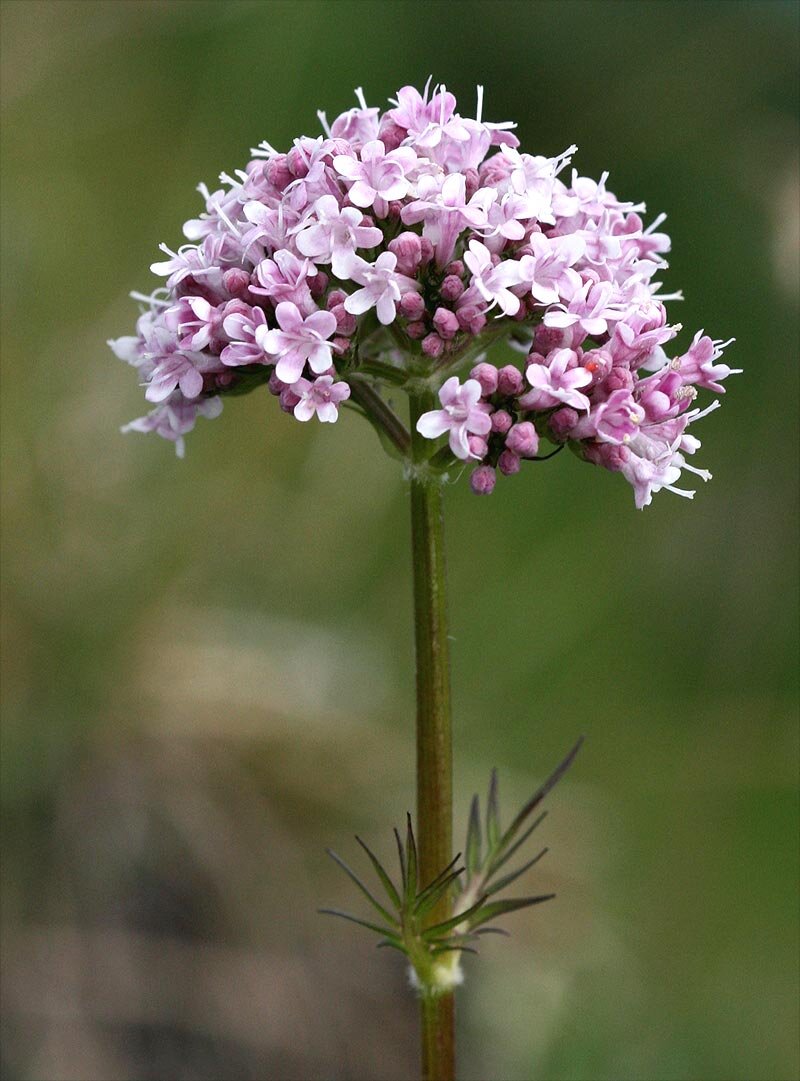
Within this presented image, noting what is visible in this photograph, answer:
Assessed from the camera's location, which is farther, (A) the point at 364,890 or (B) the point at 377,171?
(A) the point at 364,890

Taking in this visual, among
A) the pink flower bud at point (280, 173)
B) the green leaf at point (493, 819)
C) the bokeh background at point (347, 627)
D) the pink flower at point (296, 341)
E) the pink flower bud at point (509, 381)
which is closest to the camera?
the pink flower at point (296, 341)

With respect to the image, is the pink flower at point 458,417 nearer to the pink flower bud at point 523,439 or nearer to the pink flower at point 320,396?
the pink flower bud at point 523,439

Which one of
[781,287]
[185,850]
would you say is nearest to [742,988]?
[185,850]

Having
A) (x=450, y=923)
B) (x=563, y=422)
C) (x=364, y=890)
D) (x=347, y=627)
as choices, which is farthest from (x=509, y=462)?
(x=347, y=627)

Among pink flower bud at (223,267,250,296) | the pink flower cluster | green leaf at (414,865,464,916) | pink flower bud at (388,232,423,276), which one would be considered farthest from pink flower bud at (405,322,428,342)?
green leaf at (414,865,464,916)

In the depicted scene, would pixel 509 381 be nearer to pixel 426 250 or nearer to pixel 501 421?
pixel 501 421

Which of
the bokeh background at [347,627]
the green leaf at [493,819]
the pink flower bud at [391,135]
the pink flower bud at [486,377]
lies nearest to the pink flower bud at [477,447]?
the pink flower bud at [486,377]

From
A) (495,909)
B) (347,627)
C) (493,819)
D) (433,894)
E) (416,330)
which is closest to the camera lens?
(416,330)

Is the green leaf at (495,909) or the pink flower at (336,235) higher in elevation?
the pink flower at (336,235)
